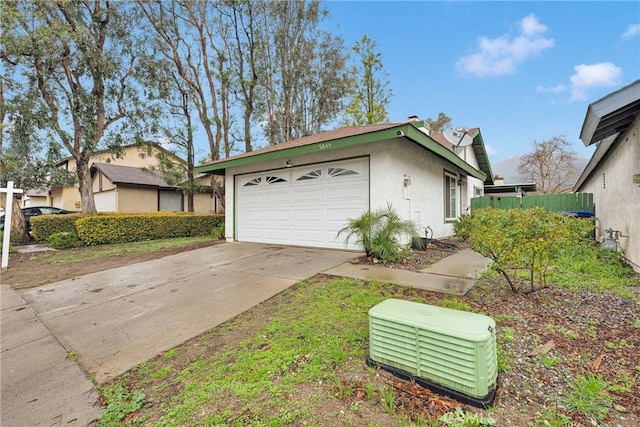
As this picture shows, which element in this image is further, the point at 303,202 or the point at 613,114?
the point at 303,202

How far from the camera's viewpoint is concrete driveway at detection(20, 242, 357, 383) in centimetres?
277

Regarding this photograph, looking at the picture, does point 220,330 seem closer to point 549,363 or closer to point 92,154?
point 549,363

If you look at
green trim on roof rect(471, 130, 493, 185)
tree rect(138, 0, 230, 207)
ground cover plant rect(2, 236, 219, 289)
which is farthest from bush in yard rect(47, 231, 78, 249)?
green trim on roof rect(471, 130, 493, 185)

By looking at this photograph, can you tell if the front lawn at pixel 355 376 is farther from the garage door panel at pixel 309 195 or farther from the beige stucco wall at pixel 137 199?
the beige stucco wall at pixel 137 199

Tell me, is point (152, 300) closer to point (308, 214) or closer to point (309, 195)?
point (308, 214)

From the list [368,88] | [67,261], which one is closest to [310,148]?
[67,261]

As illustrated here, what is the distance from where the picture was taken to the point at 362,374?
2047 mm

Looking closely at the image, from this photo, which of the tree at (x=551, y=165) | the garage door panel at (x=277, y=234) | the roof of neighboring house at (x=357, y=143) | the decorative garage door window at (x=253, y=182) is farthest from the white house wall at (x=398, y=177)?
the tree at (x=551, y=165)

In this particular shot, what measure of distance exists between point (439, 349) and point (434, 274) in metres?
3.08

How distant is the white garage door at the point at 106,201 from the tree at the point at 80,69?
5.99 metres

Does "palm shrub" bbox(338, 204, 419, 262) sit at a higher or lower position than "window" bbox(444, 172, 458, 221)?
lower

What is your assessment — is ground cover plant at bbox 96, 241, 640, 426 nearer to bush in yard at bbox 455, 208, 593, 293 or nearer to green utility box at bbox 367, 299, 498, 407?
green utility box at bbox 367, 299, 498, 407

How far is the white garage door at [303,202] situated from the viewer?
7.01m

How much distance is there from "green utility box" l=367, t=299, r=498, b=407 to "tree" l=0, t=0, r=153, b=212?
13.9m
